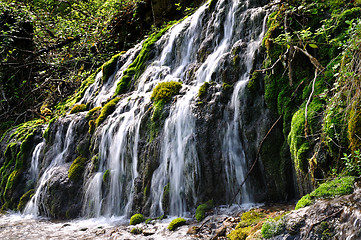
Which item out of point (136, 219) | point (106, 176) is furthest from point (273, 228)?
point (106, 176)

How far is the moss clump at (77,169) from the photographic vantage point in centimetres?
913

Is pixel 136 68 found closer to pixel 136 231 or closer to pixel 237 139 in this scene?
pixel 237 139

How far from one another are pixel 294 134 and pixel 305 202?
5.06 feet

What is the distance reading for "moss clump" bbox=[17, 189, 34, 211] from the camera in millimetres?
10094

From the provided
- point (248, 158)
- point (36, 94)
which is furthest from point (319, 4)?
point (36, 94)

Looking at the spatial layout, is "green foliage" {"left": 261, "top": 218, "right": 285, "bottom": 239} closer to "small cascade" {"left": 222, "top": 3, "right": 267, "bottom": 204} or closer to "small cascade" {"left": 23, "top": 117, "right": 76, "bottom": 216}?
"small cascade" {"left": 222, "top": 3, "right": 267, "bottom": 204}

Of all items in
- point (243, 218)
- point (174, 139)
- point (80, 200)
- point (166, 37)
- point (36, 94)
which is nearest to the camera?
point (243, 218)

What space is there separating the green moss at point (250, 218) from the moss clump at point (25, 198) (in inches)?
306

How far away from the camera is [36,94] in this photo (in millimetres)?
16250

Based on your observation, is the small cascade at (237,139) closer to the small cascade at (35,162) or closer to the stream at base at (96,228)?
the stream at base at (96,228)

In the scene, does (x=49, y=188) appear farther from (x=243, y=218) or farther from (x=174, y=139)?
(x=243, y=218)

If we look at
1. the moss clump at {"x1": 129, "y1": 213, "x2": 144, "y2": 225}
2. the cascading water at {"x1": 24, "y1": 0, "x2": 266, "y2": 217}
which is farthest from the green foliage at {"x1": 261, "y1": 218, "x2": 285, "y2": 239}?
the moss clump at {"x1": 129, "y1": 213, "x2": 144, "y2": 225}

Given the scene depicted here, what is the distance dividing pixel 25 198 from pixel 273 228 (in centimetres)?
908

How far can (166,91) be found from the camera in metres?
8.07
